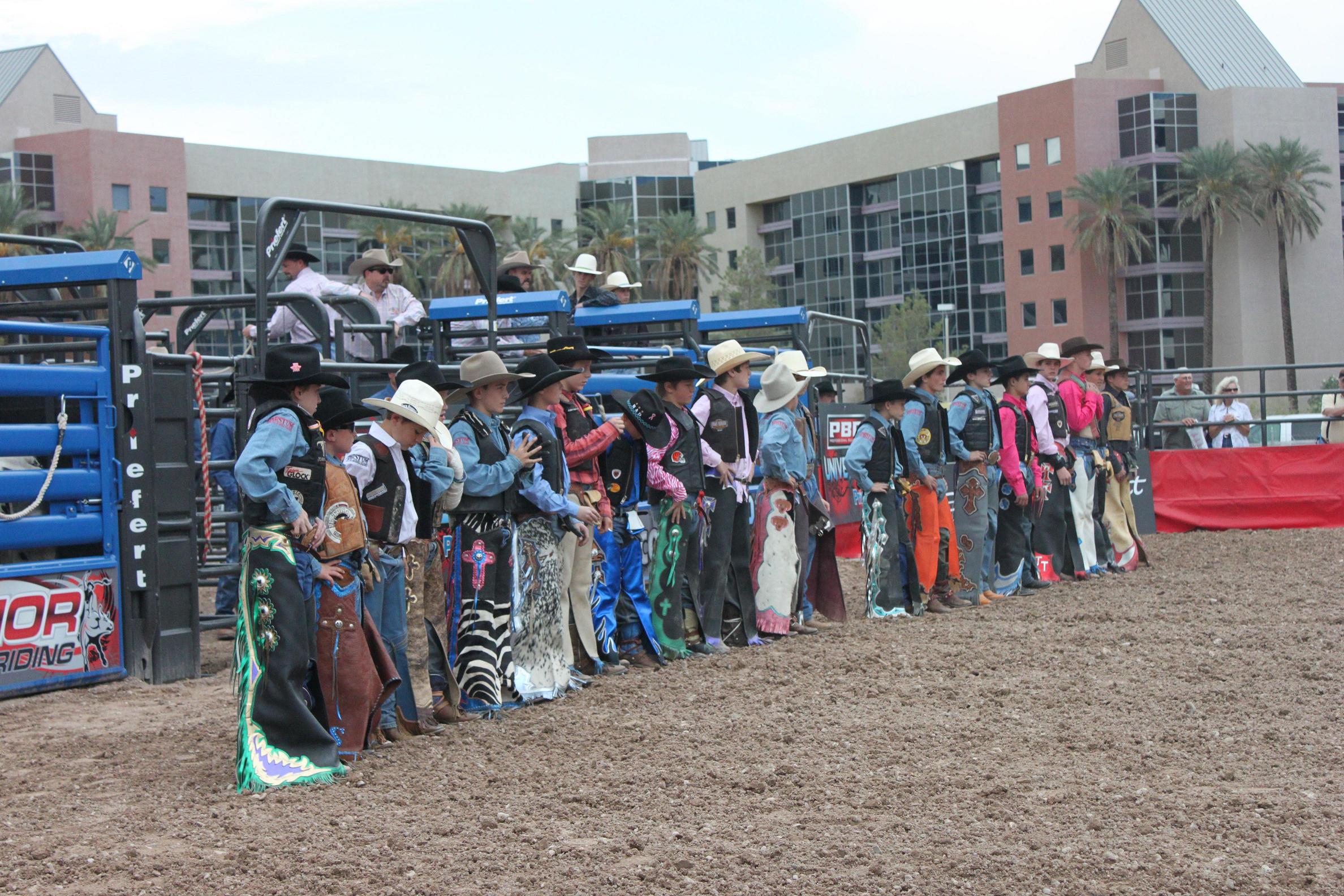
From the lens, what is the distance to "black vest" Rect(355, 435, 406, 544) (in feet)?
20.5

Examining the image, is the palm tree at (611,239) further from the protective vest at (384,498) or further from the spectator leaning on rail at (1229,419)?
the protective vest at (384,498)

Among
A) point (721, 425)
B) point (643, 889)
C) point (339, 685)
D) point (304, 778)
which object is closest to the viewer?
point (643, 889)

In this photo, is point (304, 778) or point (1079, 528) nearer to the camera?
point (304, 778)

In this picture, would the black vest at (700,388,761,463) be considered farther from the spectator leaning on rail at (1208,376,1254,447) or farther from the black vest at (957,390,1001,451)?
the spectator leaning on rail at (1208,376,1254,447)

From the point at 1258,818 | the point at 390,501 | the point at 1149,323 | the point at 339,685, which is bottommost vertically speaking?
the point at 1258,818

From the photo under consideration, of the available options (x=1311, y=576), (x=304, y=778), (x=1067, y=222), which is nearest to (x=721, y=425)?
(x=304, y=778)

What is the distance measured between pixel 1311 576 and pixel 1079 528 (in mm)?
1954

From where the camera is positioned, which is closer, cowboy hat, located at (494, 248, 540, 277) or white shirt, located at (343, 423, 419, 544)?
white shirt, located at (343, 423, 419, 544)

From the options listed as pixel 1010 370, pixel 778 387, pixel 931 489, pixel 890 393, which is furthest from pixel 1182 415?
pixel 778 387

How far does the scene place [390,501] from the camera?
6.28 metres

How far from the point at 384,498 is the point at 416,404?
462mm

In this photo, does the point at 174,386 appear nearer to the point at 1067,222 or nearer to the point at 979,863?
the point at 979,863

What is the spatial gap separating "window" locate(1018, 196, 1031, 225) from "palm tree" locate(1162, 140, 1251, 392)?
660cm

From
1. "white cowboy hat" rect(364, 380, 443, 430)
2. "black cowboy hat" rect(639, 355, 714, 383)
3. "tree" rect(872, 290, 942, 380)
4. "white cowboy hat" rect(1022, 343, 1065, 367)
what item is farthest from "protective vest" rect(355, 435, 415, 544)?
"tree" rect(872, 290, 942, 380)
